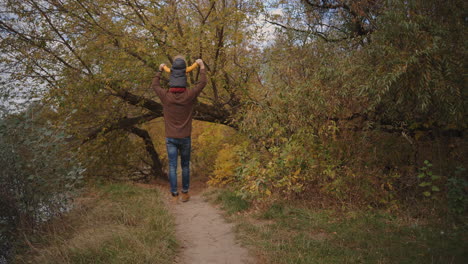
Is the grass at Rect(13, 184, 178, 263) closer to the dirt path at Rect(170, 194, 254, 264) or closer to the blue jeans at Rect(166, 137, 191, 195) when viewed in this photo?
the dirt path at Rect(170, 194, 254, 264)

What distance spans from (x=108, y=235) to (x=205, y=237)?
1244 mm

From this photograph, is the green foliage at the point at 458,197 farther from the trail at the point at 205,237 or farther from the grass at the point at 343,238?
the trail at the point at 205,237

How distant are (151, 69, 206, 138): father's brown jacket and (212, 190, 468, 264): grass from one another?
1751 mm

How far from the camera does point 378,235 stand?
163 inches

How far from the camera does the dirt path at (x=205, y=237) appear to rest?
3781 mm

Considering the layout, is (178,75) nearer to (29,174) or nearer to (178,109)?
(178,109)

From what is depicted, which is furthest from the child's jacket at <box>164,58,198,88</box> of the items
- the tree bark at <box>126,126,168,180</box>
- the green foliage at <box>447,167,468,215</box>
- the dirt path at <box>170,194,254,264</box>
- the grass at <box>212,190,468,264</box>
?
the tree bark at <box>126,126,168,180</box>

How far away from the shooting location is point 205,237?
456 centimetres

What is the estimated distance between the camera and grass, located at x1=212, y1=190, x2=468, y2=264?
11.5 feet

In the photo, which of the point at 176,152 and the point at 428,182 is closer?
the point at 428,182

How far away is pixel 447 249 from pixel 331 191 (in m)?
2.18

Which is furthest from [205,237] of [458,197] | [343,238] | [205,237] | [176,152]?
[458,197]

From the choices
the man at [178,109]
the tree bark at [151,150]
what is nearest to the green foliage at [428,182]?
the man at [178,109]

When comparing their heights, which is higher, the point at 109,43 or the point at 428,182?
the point at 109,43
